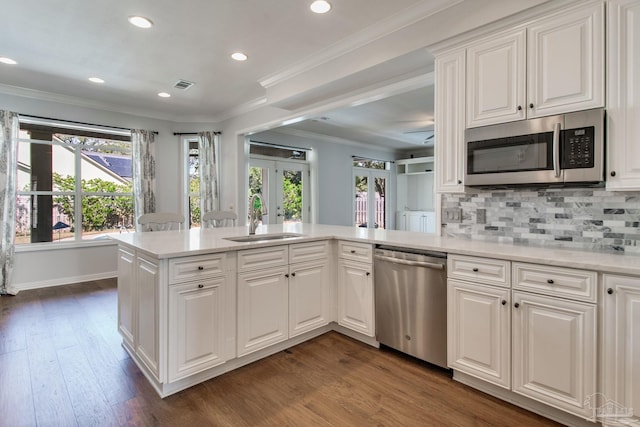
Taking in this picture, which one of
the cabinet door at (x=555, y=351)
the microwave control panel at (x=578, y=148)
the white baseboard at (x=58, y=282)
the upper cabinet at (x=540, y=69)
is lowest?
the white baseboard at (x=58, y=282)

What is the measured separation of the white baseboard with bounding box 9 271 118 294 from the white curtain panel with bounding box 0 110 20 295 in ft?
0.75

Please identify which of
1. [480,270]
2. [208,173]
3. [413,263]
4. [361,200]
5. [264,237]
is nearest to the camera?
[480,270]

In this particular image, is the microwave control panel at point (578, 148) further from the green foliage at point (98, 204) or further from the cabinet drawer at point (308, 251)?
the green foliage at point (98, 204)

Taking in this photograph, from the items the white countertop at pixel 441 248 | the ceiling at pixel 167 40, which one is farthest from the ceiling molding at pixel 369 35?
the white countertop at pixel 441 248

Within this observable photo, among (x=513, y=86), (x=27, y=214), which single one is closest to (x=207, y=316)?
(x=513, y=86)

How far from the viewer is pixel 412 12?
2549 millimetres

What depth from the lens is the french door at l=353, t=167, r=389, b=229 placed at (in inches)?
316

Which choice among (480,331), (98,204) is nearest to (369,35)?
(480,331)

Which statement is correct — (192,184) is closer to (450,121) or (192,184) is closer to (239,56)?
(239,56)

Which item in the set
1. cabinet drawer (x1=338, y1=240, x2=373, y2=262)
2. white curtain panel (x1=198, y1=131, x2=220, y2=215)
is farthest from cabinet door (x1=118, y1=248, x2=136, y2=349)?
white curtain panel (x1=198, y1=131, x2=220, y2=215)

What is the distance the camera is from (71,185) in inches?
195

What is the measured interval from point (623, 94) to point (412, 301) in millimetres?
1735

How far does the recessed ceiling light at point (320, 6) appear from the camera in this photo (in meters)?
2.50

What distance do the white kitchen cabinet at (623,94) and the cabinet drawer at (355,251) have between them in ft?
5.17
